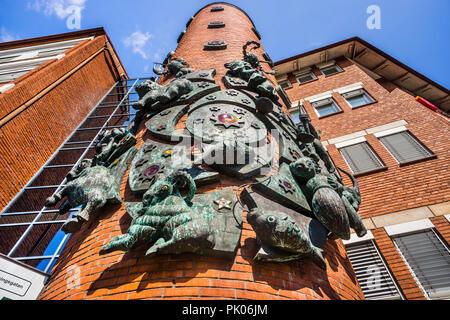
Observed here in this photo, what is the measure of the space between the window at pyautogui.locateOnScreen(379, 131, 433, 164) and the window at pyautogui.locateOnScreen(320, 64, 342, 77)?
5.66m

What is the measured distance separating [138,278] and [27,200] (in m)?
6.88

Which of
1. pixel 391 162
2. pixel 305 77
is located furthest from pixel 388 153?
pixel 305 77

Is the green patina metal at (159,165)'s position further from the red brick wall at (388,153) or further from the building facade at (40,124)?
the red brick wall at (388,153)

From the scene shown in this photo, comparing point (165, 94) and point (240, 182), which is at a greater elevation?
point (165, 94)

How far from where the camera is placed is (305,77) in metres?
12.8

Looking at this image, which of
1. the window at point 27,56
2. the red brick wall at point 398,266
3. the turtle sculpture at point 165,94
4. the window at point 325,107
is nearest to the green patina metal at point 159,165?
the turtle sculpture at point 165,94

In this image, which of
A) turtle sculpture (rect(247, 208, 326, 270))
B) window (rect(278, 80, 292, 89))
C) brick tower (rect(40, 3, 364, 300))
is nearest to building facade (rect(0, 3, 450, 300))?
brick tower (rect(40, 3, 364, 300))

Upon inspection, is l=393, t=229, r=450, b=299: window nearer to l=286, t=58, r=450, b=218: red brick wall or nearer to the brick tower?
l=286, t=58, r=450, b=218: red brick wall

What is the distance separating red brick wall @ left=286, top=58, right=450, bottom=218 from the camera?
18.0ft

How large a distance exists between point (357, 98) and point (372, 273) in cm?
708

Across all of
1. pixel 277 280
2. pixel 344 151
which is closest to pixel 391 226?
pixel 344 151

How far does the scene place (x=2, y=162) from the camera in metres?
5.68

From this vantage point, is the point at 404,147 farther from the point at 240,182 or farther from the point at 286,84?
the point at 286,84

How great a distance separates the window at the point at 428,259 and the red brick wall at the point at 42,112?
8570 mm
